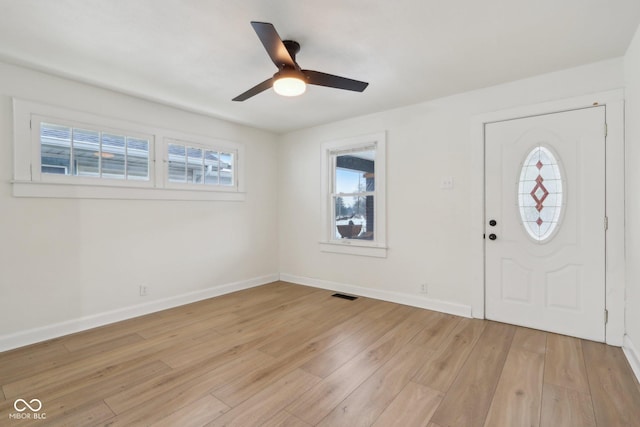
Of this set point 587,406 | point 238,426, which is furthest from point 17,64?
point 587,406

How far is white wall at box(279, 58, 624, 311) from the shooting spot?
298 centimetres

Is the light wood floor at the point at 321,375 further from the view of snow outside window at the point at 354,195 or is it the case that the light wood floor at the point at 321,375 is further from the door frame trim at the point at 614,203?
the view of snow outside window at the point at 354,195

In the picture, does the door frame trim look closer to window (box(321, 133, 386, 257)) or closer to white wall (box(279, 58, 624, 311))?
white wall (box(279, 58, 624, 311))

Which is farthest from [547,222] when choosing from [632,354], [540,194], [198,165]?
[198,165]

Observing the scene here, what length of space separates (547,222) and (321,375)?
100.0 inches

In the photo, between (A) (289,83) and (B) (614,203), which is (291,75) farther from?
(B) (614,203)

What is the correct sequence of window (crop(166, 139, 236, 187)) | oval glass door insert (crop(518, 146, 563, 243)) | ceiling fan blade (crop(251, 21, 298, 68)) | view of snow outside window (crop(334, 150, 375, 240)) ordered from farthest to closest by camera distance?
view of snow outside window (crop(334, 150, 375, 240)) → window (crop(166, 139, 236, 187)) → oval glass door insert (crop(518, 146, 563, 243)) → ceiling fan blade (crop(251, 21, 298, 68))

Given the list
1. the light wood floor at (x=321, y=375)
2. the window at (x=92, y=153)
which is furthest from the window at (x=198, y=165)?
the light wood floor at (x=321, y=375)

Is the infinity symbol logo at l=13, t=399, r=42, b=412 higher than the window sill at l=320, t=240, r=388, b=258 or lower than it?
lower

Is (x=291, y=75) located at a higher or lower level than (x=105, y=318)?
higher

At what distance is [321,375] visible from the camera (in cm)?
224

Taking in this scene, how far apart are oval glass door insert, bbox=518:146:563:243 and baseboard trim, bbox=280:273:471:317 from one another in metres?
1.10

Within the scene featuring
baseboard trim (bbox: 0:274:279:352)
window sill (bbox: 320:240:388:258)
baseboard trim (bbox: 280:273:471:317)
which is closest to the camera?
baseboard trim (bbox: 0:274:279:352)

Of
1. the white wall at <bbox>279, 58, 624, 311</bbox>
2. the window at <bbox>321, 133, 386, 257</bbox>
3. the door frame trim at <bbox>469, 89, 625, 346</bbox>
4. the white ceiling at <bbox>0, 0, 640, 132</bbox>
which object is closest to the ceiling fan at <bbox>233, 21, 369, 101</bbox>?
the white ceiling at <bbox>0, 0, 640, 132</bbox>
